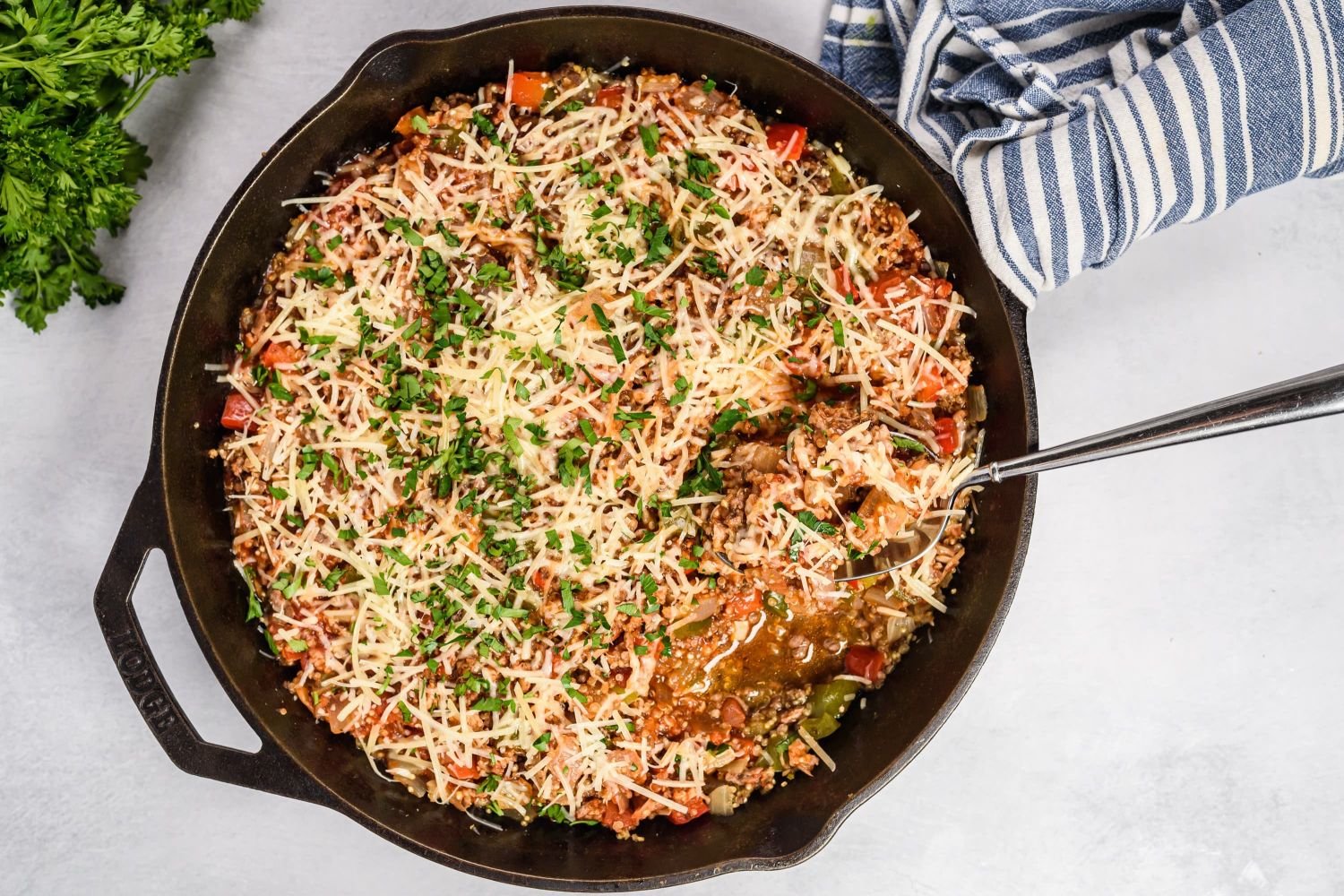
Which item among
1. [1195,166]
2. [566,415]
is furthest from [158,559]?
[1195,166]

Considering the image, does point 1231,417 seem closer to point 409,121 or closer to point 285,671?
point 409,121

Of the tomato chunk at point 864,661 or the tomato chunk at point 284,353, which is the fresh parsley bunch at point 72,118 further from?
the tomato chunk at point 864,661

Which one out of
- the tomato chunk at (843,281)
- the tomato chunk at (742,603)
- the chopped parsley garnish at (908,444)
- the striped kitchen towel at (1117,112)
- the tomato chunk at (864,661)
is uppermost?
the striped kitchen towel at (1117,112)

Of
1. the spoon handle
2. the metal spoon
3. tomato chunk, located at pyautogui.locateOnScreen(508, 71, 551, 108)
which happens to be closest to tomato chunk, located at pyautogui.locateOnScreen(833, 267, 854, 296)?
the metal spoon

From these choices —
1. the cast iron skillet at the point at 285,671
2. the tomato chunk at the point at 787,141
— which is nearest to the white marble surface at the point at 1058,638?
the cast iron skillet at the point at 285,671

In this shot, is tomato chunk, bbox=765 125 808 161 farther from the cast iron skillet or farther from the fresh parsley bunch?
the fresh parsley bunch

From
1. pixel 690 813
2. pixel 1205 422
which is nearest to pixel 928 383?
pixel 1205 422
